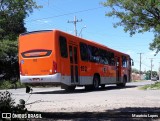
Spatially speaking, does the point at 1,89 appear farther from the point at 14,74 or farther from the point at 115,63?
the point at 115,63

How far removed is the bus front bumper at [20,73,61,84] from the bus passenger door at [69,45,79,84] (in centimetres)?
157

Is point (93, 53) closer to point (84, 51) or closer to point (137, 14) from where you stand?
point (84, 51)

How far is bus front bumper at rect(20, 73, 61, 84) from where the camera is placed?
20031mm

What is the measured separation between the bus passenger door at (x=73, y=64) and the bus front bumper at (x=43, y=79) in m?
1.57

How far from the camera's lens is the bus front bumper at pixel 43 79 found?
20.0 meters

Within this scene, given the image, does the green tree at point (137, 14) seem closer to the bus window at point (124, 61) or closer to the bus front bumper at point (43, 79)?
the bus front bumper at point (43, 79)

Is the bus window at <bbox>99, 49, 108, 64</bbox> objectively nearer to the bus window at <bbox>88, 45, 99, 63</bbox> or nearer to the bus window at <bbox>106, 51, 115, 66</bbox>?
the bus window at <bbox>106, 51, 115, 66</bbox>

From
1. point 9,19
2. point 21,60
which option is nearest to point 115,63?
point 21,60

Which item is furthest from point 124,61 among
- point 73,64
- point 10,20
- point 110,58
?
point 10,20

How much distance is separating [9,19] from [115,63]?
70.8 feet

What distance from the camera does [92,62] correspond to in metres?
24.4

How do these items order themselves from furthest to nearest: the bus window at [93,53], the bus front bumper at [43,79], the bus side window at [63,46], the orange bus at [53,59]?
the bus window at [93,53] < the bus side window at [63,46] < the orange bus at [53,59] < the bus front bumper at [43,79]

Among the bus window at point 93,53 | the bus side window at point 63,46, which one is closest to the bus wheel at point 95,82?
the bus window at point 93,53

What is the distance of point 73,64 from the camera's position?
70.9 feet
